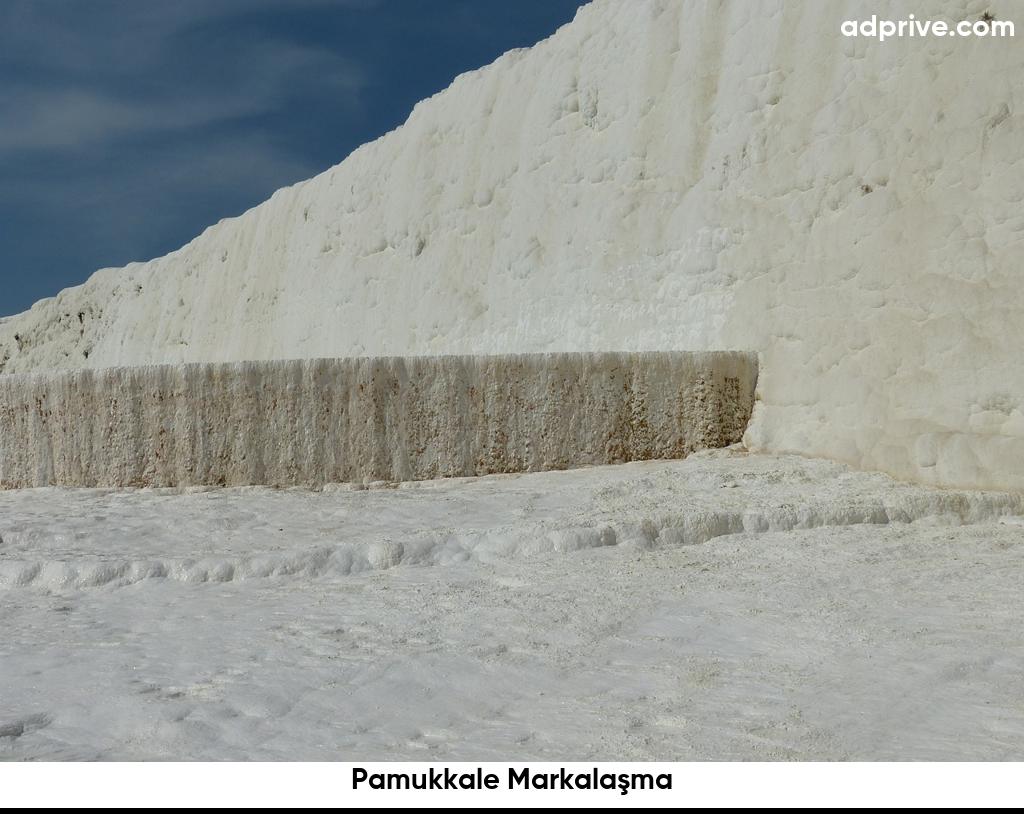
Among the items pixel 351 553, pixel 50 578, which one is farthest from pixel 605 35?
pixel 50 578

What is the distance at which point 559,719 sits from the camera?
2.33 metres

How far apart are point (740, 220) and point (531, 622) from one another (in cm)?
403

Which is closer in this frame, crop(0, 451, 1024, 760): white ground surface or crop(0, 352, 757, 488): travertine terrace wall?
crop(0, 451, 1024, 760): white ground surface

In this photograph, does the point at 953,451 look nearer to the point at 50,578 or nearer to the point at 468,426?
the point at 468,426

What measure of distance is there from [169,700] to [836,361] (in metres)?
4.13

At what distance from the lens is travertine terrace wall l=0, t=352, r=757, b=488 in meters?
5.80
